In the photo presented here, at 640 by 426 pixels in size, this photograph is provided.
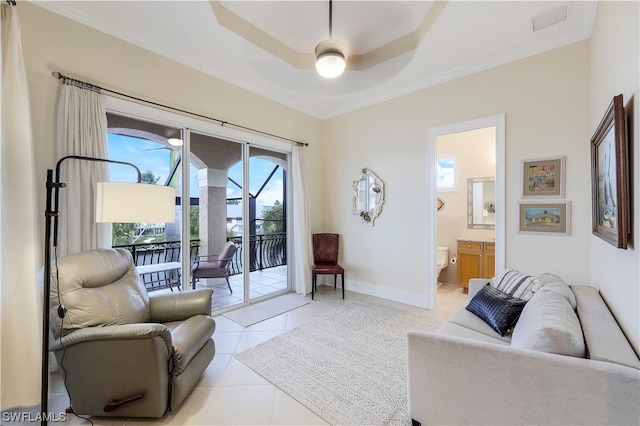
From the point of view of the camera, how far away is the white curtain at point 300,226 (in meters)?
4.34

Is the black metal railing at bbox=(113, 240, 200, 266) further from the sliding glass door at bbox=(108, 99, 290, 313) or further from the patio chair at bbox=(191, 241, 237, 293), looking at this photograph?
the patio chair at bbox=(191, 241, 237, 293)

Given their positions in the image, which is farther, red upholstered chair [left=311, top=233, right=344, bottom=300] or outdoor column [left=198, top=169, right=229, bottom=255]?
red upholstered chair [left=311, top=233, right=344, bottom=300]

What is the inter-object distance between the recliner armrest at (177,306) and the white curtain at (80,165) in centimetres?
83

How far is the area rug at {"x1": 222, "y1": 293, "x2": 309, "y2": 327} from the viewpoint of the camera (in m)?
3.32

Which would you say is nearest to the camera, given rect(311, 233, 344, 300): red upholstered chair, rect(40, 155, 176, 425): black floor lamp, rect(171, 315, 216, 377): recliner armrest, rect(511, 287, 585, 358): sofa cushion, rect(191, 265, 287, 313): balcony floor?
rect(511, 287, 585, 358): sofa cushion

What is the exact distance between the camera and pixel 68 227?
7.49ft

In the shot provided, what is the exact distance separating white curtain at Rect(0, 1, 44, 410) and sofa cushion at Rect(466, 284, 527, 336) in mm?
3299

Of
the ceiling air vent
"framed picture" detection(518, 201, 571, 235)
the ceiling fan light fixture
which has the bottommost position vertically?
"framed picture" detection(518, 201, 571, 235)

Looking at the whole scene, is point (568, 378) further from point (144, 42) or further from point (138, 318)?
point (144, 42)

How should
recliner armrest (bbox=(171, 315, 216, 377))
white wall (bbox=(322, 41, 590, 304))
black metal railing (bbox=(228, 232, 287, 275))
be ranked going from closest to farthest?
recliner armrest (bbox=(171, 315, 216, 377)) → white wall (bbox=(322, 41, 590, 304)) → black metal railing (bbox=(228, 232, 287, 275))

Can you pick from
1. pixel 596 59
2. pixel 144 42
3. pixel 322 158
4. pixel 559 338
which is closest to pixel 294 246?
pixel 322 158

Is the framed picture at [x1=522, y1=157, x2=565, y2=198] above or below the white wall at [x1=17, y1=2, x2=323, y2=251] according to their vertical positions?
below

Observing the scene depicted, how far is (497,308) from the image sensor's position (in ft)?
6.78

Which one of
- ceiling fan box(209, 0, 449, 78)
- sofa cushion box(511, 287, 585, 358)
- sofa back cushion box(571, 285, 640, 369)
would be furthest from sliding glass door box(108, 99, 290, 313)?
sofa back cushion box(571, 285, 640, 369)
